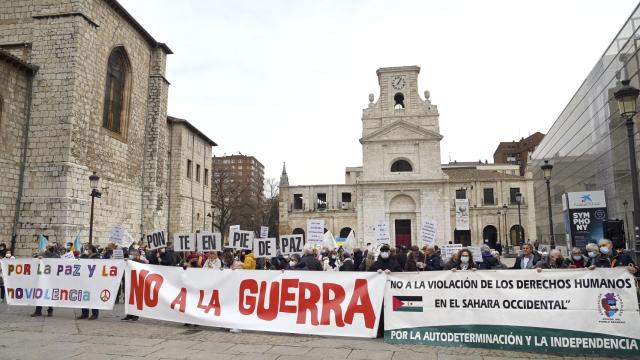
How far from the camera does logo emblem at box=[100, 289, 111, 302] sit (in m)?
9.59

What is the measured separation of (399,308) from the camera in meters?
7.50

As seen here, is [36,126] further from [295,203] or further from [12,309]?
[295,203]

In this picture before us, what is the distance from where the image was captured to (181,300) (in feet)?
29.1

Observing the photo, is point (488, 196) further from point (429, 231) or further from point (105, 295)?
point (105, 295)

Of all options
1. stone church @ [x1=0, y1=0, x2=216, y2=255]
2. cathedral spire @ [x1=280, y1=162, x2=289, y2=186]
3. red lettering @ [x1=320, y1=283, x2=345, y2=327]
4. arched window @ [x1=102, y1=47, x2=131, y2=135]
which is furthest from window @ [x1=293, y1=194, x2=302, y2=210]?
red lettering @ [x1=320, y1=283, x2=345, y2=327]

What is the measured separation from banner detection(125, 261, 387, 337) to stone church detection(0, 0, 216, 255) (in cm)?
1059

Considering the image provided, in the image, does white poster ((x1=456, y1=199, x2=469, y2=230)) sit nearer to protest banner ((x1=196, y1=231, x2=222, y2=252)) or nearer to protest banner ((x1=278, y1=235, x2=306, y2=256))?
protest banner ((x1=278, y1=235, x2=306, y2=256))

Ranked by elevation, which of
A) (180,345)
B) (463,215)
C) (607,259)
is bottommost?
(180,345)

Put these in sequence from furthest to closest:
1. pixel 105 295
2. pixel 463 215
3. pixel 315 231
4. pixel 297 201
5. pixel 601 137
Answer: pixel 297 201 < pixel 463 215 < pixel 601 137 < pixel 315 231 < pixel 105 295

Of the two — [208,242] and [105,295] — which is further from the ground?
[208,242]

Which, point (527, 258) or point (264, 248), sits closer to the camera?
point (527, 258)

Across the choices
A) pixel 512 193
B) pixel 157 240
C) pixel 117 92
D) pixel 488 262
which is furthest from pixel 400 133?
pixel 157 240

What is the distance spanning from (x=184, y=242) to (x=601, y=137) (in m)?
22.4

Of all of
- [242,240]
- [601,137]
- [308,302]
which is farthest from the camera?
[601,137]
